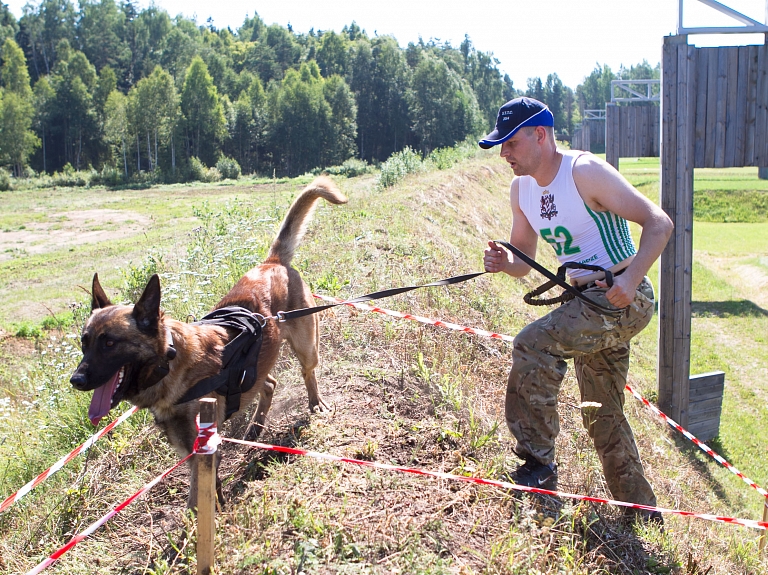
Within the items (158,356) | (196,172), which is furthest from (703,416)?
(196,172)

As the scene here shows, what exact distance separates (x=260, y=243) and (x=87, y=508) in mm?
4701

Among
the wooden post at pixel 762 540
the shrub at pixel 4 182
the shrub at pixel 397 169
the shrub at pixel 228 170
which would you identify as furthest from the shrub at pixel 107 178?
the wooden post at pixel 762 540

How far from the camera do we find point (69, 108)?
243 feet

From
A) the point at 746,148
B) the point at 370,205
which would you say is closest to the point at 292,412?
the point at 746,148

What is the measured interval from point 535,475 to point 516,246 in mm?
1474

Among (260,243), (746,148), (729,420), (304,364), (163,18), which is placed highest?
(163,18)

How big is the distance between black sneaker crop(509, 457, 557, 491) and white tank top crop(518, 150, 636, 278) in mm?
1174

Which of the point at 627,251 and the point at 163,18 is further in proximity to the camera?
the point at 163,18

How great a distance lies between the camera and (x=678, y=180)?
7.17 metres

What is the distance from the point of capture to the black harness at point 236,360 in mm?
3840

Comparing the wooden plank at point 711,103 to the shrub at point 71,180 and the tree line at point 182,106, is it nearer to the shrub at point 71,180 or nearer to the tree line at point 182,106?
the shrub at point 71,180

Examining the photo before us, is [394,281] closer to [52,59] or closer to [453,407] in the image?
[453,407]

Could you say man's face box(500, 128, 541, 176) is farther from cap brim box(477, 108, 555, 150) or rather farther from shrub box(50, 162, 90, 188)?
shrub box(50, 162, 90, 188)

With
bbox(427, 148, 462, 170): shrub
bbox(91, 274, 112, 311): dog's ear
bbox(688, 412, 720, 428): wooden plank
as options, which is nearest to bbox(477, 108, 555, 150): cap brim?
bbox(91, 274, 112, 311): dog's ear
